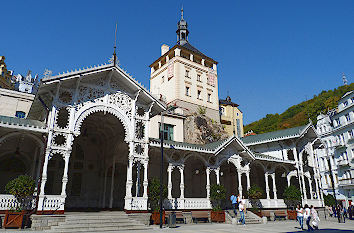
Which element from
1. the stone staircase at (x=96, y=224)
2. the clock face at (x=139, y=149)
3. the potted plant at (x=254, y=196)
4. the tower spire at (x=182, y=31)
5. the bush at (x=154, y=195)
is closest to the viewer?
the stone staircase at (x=96, y=224)

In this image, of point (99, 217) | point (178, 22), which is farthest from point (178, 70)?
point (99, 217)

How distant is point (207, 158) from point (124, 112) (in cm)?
858

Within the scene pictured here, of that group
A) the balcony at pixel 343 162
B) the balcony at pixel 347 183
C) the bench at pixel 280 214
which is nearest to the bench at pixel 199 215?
the bench at pixel 280 214

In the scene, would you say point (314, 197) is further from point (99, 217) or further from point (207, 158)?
point (99, 217)

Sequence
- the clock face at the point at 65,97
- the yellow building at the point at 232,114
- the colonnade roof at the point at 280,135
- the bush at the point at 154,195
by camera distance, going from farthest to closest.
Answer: the yellow building at the point at 232,114
the colonnade roof at the point at 280,135
the bush at the point at 154,195
the clock face at the point at 65,97

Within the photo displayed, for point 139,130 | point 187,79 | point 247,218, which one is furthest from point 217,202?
point 187,79

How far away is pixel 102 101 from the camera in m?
17.0

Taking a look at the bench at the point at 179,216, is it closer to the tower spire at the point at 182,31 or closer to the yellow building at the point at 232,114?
the yellow building at the point at 232,114

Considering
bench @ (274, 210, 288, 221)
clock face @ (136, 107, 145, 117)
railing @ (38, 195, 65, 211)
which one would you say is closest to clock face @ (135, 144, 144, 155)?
clock face @ (136, 107, 145, 117)

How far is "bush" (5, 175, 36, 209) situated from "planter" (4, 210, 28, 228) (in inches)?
24.9

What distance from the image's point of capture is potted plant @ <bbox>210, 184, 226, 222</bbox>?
64.3ft

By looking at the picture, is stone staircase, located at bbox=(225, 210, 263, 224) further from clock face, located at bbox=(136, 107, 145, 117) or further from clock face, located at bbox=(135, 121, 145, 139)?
clock face, located at bbox=(136, 107, 145, 117)

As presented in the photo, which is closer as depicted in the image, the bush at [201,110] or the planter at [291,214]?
the planter at [291,214]

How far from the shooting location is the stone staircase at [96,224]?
13227 millimetres
